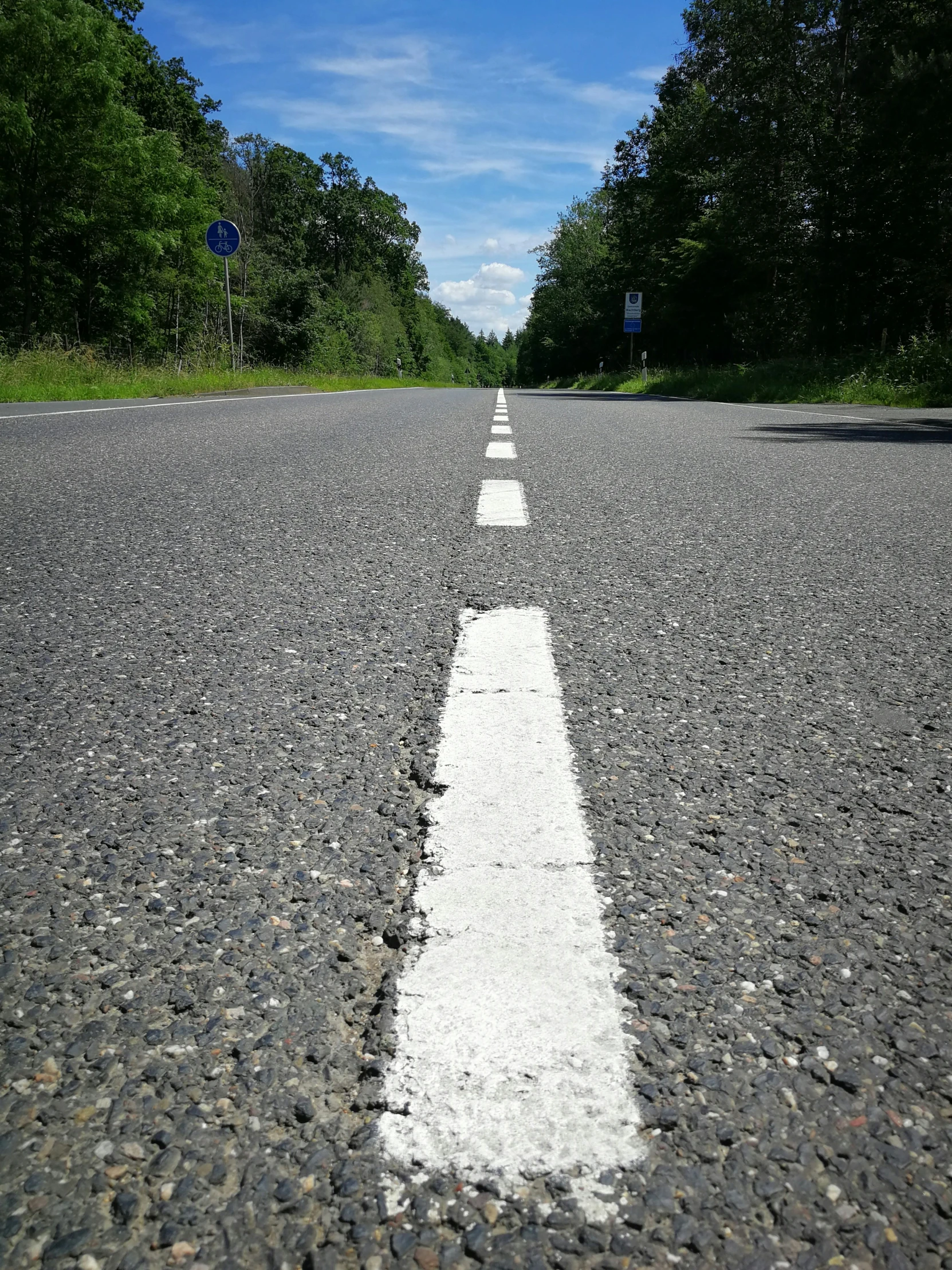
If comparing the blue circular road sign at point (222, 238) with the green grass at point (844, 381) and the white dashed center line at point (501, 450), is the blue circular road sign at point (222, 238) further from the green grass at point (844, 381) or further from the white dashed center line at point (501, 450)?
the white dashed center line at point (501, 450)

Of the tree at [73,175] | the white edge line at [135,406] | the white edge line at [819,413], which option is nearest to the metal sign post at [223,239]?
the white edge line at [135,406]

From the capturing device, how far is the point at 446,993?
3.21 ft

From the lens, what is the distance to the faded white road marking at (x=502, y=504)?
387 centimetres

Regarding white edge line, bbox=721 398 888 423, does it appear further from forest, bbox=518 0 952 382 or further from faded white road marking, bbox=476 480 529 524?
faded white road marking, bbox=476 480 529 524

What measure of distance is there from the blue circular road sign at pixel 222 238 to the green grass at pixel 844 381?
37.5 feet

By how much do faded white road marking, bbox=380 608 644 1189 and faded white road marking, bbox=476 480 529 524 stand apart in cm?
241

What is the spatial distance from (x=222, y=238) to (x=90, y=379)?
594 cm

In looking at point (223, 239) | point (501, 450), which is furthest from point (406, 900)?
point (223, 239)

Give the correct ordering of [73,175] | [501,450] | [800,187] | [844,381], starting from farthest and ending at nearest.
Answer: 1. [800,187]
2. [73,175]
3. [844,381]
4. [501,450]

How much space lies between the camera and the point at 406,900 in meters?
1.15

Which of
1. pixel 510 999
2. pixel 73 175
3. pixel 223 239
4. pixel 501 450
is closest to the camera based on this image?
pixel 510 999

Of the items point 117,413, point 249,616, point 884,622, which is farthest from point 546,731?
point 117,413

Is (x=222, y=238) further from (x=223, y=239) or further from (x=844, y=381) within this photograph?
(x=844, y=381)

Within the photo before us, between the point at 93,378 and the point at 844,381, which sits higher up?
the point at 844,381
